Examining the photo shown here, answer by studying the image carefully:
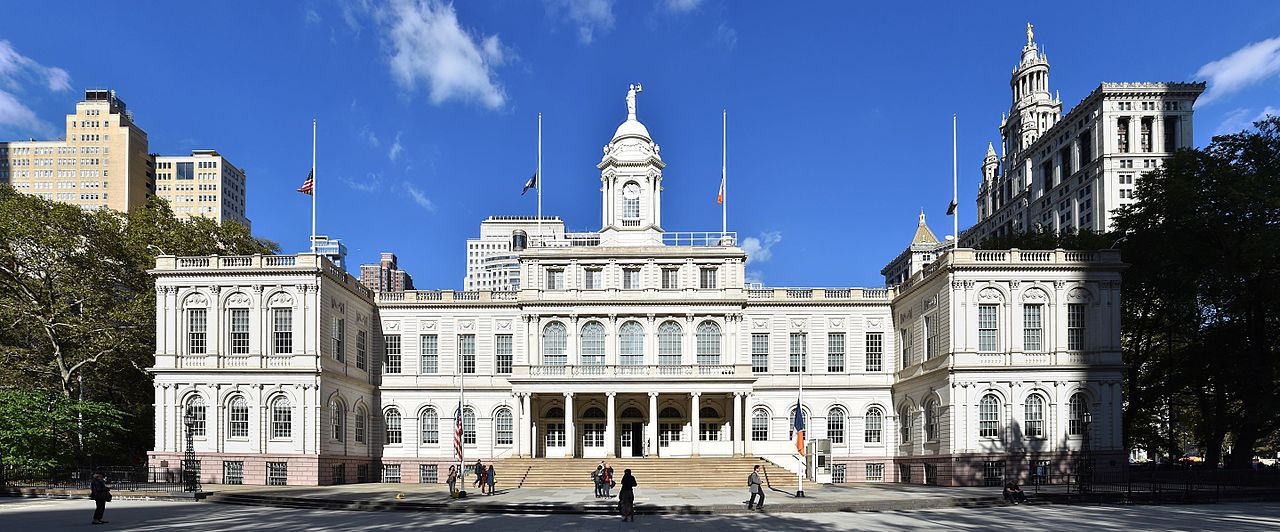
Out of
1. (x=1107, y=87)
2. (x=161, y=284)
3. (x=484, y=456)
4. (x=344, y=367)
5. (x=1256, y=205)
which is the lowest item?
(x=484, y=456)

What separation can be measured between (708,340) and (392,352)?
58.4 ft

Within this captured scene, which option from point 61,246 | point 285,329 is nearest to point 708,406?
point 285,329

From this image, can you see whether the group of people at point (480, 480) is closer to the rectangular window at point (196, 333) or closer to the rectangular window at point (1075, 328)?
the rectangular window at point (196, 333)

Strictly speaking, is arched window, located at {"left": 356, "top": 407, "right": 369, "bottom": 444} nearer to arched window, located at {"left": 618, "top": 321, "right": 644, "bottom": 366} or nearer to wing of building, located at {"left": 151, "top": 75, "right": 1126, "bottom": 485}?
wing of building, located at {"left": 151, "top": 75, "right": 1126, "bottom": 485}

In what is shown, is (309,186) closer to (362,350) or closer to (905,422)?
(362,350)

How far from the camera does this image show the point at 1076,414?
46.6 meters

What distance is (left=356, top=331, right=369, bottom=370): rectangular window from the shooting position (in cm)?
5366

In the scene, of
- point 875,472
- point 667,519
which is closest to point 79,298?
point 667,519

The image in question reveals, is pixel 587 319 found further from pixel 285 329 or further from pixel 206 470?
pixel 206 470

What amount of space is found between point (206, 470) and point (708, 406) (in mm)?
25928

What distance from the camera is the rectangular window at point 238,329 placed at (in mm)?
47688

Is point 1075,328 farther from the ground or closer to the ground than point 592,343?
farther from the ground

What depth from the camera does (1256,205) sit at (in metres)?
46.1

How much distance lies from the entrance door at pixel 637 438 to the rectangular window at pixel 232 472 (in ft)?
67.9
